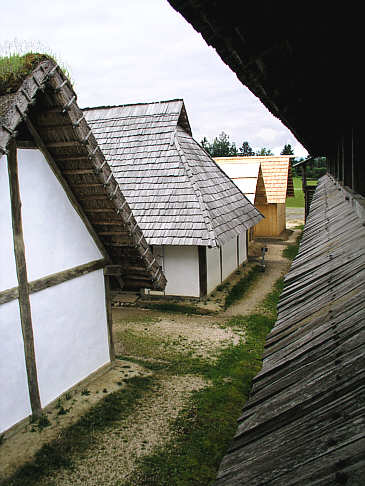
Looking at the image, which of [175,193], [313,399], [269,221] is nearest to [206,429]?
[313,399]

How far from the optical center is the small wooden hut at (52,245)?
4828mm

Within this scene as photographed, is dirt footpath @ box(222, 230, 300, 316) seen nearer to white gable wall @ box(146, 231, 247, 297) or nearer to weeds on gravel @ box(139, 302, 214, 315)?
weeds on gravel @ box(139, 302, 214, 315)

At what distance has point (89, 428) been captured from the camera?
17.4 feet

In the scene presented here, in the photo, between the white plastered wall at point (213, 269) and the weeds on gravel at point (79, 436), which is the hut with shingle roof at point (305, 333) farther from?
the white plastered wall at point (213, 269)

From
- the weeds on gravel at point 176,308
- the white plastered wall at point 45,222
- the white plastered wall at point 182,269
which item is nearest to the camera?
the white plastered wall at point 45,222

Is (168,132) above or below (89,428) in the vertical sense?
above

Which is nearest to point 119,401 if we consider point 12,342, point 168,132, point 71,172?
point 12,342

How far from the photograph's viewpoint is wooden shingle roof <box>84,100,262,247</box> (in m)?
10.9

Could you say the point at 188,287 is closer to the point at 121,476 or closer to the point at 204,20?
the point at 121,476

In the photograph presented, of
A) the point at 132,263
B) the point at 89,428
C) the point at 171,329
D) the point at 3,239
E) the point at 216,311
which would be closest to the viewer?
Result: the point at 3,239

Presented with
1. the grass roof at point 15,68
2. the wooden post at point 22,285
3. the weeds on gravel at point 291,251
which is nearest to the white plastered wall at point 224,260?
the weeds on gravel at point 291,251

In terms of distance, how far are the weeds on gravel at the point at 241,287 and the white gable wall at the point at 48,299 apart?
5342 mm

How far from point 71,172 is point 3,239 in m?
1.38

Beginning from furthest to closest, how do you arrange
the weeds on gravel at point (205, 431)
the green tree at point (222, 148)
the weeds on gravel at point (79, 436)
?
1. the green tree at point (222, 148)
2. the weeds on gravel at point (205, 431)
3. the weeds on gravel at point (79, 436)
